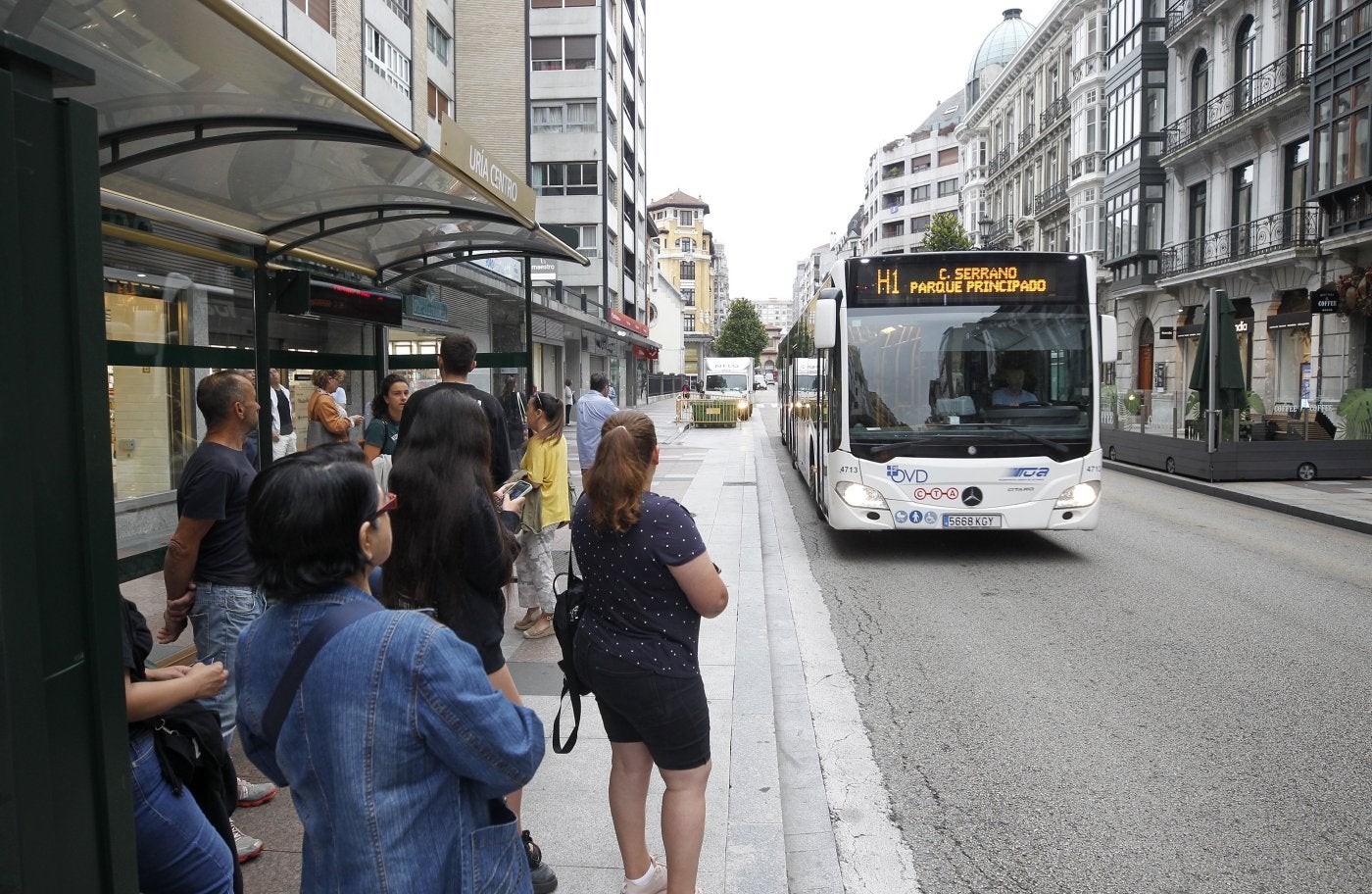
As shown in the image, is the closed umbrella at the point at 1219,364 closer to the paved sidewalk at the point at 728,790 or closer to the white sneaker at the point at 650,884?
the paved sidewalk at the point at 728,790

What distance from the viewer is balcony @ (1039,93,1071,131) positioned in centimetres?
4162

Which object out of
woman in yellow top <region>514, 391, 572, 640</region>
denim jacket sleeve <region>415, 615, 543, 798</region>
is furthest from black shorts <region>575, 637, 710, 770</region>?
woman in yellow top <region>514, 391, 572, 640</region>

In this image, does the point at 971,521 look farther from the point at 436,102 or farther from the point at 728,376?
the point at 728,376

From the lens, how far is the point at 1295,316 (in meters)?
24.5

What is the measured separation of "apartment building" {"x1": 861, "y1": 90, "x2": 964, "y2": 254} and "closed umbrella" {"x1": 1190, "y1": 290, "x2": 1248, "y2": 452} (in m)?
67.7

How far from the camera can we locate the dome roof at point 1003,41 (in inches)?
2625

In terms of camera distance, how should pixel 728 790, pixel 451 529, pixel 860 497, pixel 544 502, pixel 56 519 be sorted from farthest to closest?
pixel 860 497, pixel 544 502, pixel 728 790, pixel 451 529, pixel 56 519

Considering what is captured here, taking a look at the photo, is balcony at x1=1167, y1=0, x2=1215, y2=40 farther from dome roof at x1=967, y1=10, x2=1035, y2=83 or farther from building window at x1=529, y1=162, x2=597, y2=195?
dome roof at x1=967, y1=10, x2=1035, y2=83

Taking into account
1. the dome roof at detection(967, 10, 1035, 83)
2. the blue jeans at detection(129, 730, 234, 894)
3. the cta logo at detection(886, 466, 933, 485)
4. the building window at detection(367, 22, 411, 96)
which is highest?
the dome roof at detection(967, 10, 1035, 83)

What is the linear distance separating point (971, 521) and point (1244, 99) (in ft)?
80.0

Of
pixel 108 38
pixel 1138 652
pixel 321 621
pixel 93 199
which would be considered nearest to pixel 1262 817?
pixel 1138 652

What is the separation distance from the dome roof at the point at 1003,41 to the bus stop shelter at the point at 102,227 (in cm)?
6921

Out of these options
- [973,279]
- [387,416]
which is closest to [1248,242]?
[973,279]

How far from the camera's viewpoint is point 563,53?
4319 centimetres
